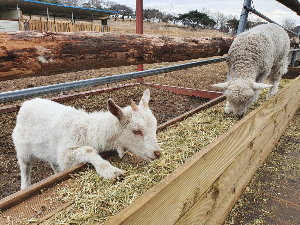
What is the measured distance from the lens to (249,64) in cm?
378

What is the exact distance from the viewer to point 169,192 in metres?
1.17

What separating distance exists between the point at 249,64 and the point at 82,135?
3.13 m

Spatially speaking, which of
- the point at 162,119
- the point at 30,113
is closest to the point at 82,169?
the point at 30,113

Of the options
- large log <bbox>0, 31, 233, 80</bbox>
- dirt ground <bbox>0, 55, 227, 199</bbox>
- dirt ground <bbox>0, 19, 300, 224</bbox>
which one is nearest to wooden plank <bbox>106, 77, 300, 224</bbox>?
dirt ground <bbox>0, 19, 300, 224</bbox>

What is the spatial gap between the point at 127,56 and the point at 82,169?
165cm

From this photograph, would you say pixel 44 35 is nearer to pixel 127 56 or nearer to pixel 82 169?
pixel 127 56

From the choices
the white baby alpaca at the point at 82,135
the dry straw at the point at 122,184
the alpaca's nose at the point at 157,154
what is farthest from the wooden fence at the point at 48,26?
the alpaca's nose at the point at 157,154

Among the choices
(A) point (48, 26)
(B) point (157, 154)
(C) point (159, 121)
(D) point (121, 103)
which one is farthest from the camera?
(A) point (48, 26)

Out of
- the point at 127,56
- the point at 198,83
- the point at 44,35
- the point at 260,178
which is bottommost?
the point at 260,178

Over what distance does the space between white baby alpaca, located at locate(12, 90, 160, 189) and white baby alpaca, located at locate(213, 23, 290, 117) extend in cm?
162

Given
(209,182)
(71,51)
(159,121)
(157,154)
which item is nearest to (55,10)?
(159,121)

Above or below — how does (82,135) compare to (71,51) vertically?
below

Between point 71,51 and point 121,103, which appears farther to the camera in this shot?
point 121,103

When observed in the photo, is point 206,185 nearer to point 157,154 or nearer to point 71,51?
point 157,154
